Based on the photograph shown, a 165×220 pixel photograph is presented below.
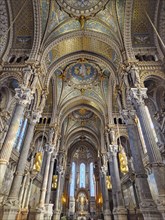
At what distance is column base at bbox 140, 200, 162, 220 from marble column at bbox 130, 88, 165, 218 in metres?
0.85

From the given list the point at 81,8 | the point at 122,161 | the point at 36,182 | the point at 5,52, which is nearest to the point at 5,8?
the point at 5,52

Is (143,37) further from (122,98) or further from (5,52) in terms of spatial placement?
(5,52)

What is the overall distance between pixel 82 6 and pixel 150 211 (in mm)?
14405

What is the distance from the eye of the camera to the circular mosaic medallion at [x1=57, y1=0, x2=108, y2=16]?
12.0 m

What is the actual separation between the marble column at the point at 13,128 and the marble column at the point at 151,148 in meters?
6.57

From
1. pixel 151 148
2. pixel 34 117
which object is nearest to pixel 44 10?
pixel 34 117

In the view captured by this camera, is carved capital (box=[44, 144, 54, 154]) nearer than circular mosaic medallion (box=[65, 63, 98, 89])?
Yes

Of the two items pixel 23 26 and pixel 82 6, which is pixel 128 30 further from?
pixel 23 26

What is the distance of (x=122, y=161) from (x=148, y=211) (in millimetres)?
4190

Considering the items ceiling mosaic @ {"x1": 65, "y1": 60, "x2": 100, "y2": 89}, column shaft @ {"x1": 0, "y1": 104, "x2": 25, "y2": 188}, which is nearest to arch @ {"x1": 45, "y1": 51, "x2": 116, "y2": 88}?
ceiling mosaic @ {"x1": 65, "y1": 60, "x2": 100, "y2": 89}

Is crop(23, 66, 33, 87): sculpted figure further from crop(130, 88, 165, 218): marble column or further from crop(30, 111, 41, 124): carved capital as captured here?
crop(130, 88, 165, 218): marble column

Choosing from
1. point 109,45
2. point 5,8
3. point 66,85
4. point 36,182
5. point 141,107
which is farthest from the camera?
point 66,85

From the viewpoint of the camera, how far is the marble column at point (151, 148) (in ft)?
21.1

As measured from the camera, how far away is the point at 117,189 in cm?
1334
